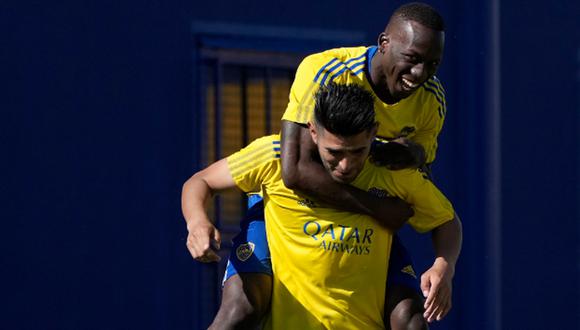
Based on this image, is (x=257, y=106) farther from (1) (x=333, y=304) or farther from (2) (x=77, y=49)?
(1) (x=333, y=304)

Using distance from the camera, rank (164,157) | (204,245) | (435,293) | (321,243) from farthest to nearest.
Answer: (164,157), (321,243), (435,293), (204,245)

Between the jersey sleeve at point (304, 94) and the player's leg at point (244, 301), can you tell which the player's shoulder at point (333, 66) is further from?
the player's leg at point (244, 301)

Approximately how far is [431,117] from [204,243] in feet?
3.46

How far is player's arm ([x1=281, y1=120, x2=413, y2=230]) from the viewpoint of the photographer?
19.1ft

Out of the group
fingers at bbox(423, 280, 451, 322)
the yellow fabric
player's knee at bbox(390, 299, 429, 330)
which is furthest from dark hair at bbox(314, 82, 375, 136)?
player's knee at bbox(390, 299, 429, 330)

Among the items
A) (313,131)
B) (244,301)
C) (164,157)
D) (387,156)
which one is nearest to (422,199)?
(387,156)

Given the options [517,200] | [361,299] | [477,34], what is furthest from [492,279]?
[361,299]

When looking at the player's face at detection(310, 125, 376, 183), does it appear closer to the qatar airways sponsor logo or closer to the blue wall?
the qatar airways sponsor logo

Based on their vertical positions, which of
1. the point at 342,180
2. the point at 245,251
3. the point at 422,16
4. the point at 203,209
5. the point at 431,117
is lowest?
the point at 245,251

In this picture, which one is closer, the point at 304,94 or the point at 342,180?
the point at 342,180

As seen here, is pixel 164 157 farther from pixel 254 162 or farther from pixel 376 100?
pixel 376 100

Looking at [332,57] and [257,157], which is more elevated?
[332,57]

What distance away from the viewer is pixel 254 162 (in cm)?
600

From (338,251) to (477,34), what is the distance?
3.85 metres
